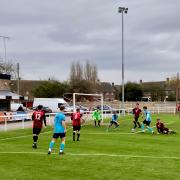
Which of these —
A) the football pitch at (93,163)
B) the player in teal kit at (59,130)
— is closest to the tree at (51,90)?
the football pitch at (93,163)

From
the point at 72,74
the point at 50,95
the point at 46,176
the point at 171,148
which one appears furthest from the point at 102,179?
the point at 72,74

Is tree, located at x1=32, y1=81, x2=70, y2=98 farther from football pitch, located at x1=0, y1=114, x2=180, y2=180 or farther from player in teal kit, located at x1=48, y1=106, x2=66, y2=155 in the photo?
player in teal kit, located at x1=48, y1=106, x2=66, y2=155

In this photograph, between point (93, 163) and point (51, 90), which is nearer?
point (93, 163)

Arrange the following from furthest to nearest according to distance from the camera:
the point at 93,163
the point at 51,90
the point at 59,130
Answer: the point at 51,90 → the point at 59,130 → the point at 93,163

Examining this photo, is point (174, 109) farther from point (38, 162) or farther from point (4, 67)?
point (38, 162)

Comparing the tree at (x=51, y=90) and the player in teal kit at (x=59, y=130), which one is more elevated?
the tree at (x=51, y=90)

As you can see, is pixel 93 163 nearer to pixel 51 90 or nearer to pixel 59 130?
pixel 59 130

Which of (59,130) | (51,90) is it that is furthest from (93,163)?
(51,90)

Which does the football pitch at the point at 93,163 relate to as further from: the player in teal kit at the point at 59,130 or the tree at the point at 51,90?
the tree at the point at 51,90

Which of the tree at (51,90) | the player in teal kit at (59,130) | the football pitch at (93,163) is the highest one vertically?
the tree at (51,90)

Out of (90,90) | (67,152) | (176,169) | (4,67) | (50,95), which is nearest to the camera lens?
(176,169)

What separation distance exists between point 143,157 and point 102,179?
498cm

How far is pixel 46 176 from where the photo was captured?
516 inches

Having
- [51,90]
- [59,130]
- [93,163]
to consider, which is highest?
[51,90]
